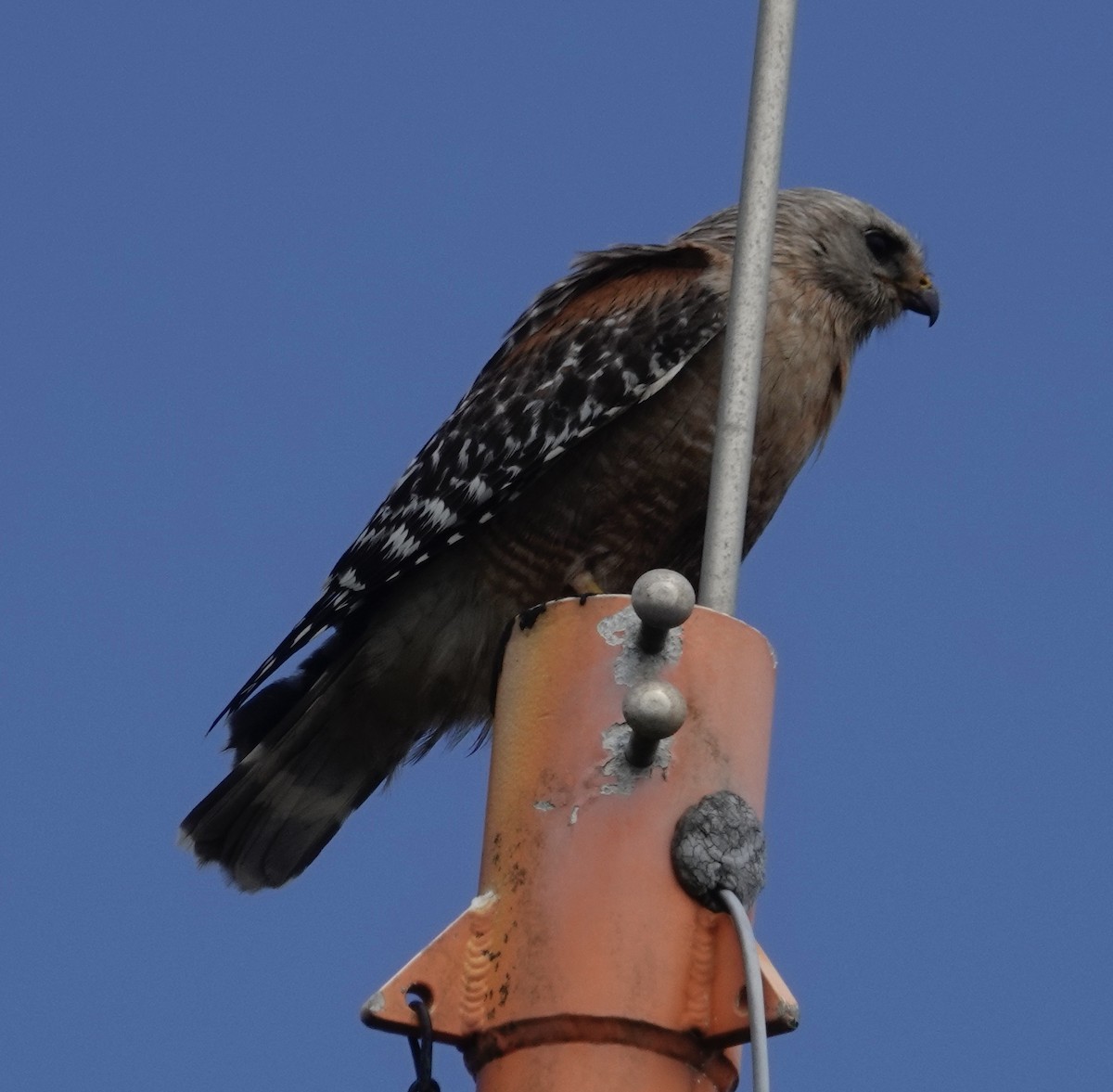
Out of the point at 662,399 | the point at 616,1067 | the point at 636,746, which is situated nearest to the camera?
the point at 616,1067

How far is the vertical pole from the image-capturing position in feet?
11.3

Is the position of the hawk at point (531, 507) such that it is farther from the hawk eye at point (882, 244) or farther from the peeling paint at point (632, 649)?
the peeling paint at point (632, 649)

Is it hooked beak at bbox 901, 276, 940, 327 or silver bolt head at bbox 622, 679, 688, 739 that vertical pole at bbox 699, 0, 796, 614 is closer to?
silver bolt head at bbox 622, 679, 688, 739

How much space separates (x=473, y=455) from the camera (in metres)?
6.39

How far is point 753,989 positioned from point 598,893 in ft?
1.04

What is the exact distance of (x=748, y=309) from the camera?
146 inches

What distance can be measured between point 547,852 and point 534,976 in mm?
202

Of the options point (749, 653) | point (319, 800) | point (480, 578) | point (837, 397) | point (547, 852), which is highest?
point (837, 397)

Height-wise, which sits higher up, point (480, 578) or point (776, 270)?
point (776, 270)

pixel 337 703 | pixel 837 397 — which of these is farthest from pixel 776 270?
pixel 337 703

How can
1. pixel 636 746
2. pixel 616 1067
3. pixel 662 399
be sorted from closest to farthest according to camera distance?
1. pixel 616 1067
2. pixel 636 746
3. pixel 662 399

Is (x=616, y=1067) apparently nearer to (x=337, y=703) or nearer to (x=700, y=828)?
(x=700, y=828)

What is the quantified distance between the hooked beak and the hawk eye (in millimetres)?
130

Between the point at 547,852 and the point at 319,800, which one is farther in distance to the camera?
the point at 319,800
